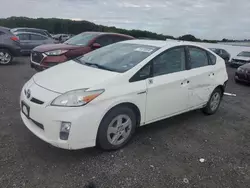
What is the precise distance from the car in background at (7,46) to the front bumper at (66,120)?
25.8 ft

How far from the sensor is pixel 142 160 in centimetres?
327

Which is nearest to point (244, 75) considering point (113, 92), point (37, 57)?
point (37, 57)

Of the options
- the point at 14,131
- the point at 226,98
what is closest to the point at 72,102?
the point at 14,131

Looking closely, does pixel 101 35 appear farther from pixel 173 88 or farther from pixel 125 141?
pixel 125 141

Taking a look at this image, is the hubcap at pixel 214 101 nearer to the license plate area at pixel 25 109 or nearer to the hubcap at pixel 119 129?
the hubcap at pixel 119 129

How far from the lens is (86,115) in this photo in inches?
116

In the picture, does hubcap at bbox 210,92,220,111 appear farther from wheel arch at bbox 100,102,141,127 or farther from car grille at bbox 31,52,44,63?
car grille at bbox 31,52,44,63

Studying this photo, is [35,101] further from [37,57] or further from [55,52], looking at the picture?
[37,57]

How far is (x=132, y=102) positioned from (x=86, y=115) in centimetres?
73

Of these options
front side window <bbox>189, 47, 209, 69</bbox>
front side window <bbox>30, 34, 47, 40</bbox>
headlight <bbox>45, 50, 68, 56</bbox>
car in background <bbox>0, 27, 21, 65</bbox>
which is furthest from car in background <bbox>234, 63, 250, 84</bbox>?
front side window <bbox>30, 34, 47, 40</bbox>

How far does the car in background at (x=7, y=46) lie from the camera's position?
9.80 metres

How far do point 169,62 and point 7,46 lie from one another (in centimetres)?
805

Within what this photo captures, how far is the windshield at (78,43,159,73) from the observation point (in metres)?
3.70

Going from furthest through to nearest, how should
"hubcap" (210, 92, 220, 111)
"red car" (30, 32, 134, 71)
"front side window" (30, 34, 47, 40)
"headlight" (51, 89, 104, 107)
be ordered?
1. "front side window" (30, 34, 47, 40)
2. "red car" (30, 32, 134, 71)
3. "hubcap" (210, 92, 220, 111)
4. "headlight" (51, 89, 104, 107)
